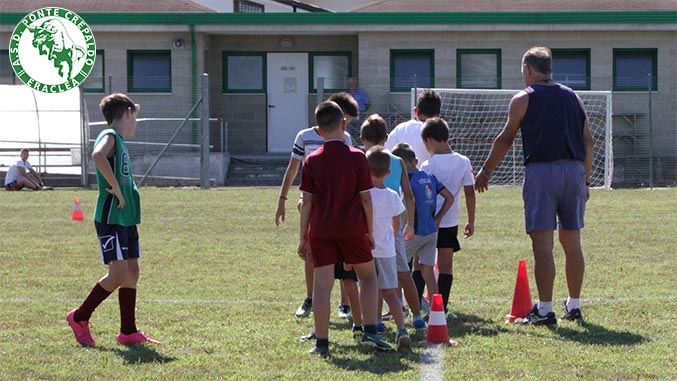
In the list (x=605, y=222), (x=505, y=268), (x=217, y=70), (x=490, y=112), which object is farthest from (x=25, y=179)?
(x=505, y=268)

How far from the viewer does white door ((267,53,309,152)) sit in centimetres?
3325

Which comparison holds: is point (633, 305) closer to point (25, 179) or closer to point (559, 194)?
point (559, 194)

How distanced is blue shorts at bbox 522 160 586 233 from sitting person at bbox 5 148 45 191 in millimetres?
20410

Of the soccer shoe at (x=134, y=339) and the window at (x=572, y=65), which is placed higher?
the window at (x=572, y=65)

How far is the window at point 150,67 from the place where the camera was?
107 feet

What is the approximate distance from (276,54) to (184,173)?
19.3ft

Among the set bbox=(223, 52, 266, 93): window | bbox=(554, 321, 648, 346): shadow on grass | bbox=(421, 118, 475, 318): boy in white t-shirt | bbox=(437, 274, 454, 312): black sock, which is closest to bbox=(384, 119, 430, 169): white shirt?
bbox=(421, 118, 475, 318): boy in white t-shirt

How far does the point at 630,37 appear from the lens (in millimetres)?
32250

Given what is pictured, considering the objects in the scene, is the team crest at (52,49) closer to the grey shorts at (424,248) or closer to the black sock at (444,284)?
the black sock at (444,284)

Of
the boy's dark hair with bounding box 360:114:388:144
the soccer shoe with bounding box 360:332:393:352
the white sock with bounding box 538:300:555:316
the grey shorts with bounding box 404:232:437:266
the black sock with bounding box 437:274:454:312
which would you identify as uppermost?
the boy's dark hair with bounding box 360:114:388:144

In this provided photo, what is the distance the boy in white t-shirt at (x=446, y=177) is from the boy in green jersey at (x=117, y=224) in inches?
88.6

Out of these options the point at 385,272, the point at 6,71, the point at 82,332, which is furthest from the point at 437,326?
the point at 6,71

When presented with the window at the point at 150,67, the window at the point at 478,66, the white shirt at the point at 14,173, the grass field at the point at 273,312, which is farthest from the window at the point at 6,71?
the grass field at the point at 273,312

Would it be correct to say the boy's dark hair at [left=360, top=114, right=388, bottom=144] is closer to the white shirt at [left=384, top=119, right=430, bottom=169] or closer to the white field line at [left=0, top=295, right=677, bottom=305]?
the white shirt at [left=384, top=119, right=430, bottom=169]
